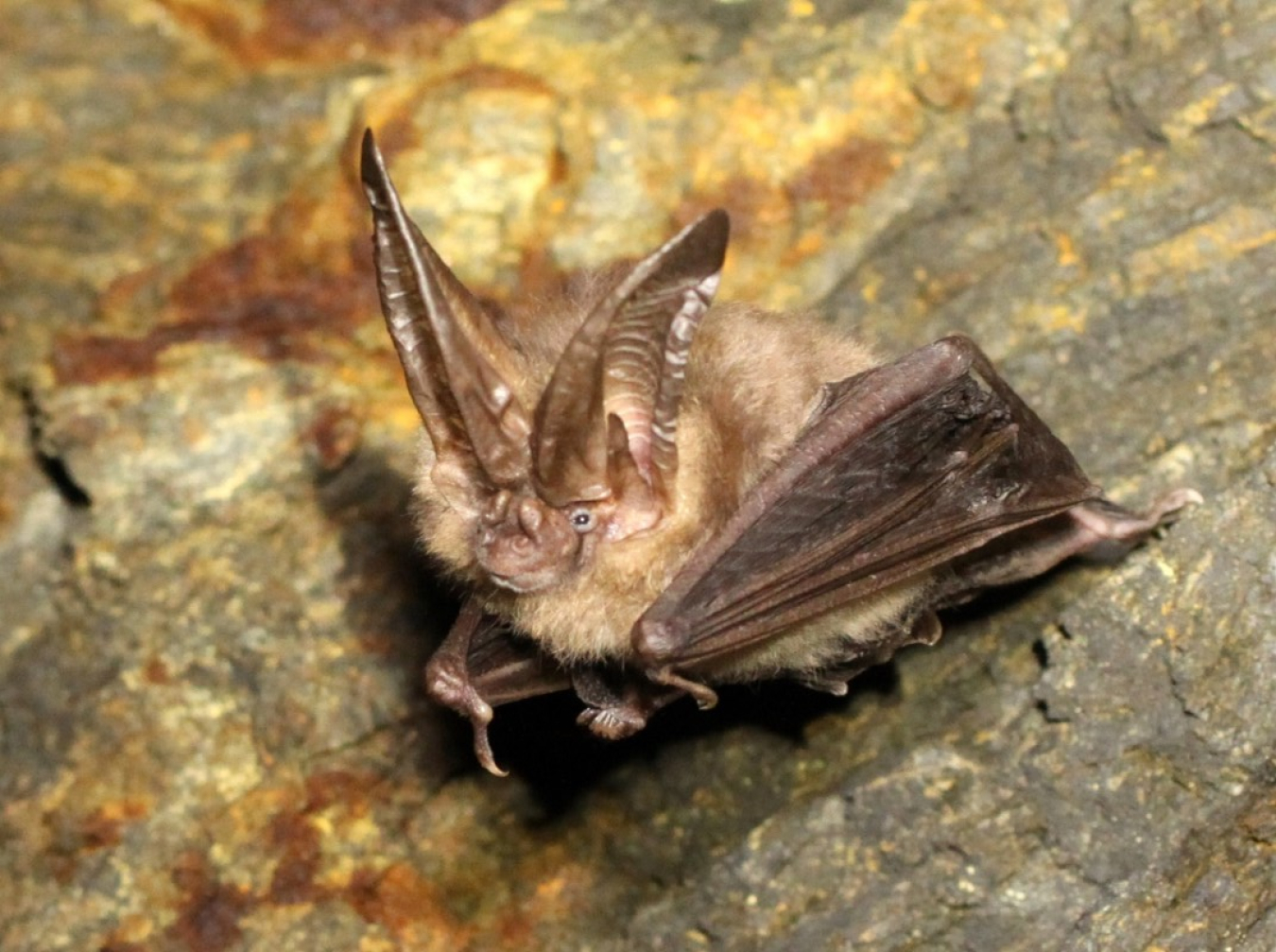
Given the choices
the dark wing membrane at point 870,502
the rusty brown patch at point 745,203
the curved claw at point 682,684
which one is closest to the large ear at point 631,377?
the dark wing membrane at point 870,502

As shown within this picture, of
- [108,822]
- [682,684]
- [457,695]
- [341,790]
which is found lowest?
[108,822]

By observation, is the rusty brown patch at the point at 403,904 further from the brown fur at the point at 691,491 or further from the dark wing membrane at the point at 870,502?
the dark wing membrane at the point at 870,502

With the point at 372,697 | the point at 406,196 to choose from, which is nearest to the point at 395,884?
the point at 372,697

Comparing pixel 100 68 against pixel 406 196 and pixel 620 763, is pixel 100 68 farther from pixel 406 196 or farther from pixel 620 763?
pixel 620 763

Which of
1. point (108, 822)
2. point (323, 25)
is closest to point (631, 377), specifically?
point (108, 822)

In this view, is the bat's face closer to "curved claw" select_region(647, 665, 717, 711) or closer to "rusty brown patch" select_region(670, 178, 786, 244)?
"curved claw" select_region(647, 665, 717, 711)

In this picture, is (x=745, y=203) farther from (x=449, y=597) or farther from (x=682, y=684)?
(x=682, y=684)
